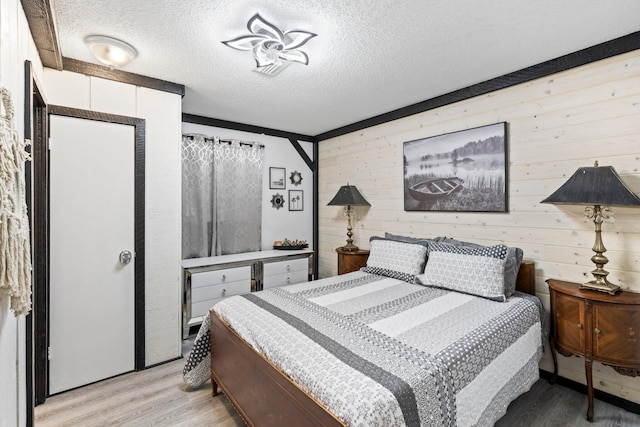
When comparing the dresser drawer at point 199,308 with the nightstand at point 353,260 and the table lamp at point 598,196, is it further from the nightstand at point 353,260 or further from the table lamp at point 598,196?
the table lamp at point 598,196

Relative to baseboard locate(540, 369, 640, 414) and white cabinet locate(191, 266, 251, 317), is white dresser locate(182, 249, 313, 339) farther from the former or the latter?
baseboard locate(540, 369, 640, 414)

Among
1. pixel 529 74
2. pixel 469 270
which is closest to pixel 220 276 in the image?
pixel 469 270

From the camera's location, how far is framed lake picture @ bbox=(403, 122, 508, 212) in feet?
8.96

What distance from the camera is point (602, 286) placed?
202 cm

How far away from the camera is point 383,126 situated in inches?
149

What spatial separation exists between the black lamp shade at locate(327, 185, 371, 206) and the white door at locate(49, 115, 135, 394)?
2307 mm

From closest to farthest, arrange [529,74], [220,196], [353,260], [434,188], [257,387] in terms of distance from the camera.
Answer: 1. [257,387]
2. [529,74]
3. [434,188]
4. [353,260]
5. [220,196]

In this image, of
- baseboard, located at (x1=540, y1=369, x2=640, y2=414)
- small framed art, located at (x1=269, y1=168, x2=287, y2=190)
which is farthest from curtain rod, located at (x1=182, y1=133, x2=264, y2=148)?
baseboard, located at (x1=540, y1=369, x2=640, y2=414)

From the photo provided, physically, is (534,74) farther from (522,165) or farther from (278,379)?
(278,379)

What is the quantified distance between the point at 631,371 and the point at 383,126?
301cm

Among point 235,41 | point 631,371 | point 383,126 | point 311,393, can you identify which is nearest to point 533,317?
point 631,371

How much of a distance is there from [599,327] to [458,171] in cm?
161

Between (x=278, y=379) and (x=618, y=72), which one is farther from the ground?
(x=618, y=72)

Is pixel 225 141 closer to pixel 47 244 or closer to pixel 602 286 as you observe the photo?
pixel 47 244
